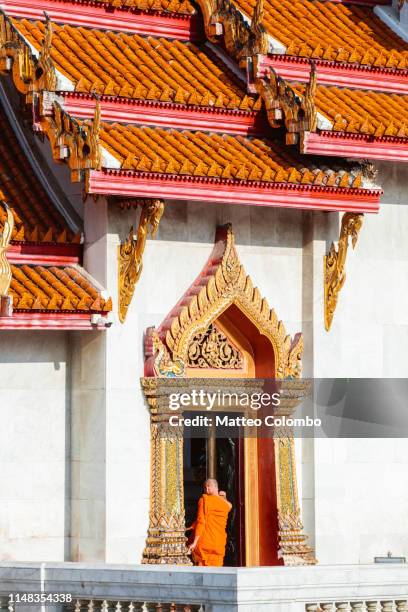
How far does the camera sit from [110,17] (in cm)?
2411

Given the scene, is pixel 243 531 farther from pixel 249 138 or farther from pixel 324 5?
pixel 324 5

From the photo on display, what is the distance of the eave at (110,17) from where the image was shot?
2353 cm

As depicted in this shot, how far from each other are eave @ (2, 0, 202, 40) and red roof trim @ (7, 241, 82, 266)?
312cm

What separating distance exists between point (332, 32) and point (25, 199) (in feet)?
17.2

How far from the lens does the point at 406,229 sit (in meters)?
24.1

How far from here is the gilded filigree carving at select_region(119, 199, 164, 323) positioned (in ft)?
71.2

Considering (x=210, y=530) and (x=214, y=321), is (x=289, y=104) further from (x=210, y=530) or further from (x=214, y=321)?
(x=210, y=530)

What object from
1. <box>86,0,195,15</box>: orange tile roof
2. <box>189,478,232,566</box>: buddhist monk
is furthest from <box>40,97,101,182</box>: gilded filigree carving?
<box>189,478,232,566</box>: buddhist monk

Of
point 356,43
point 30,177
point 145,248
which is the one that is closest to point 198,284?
point 145,248

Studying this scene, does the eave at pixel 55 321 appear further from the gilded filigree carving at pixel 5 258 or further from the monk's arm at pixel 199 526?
the monk's arm at pixel 199 526

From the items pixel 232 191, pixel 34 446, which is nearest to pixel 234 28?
pixel 232 191

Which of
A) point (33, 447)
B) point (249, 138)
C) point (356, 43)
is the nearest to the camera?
point (33, 447)

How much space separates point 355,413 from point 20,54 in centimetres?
592

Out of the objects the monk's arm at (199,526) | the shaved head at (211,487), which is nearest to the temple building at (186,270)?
the monk's arm at (199,526)
